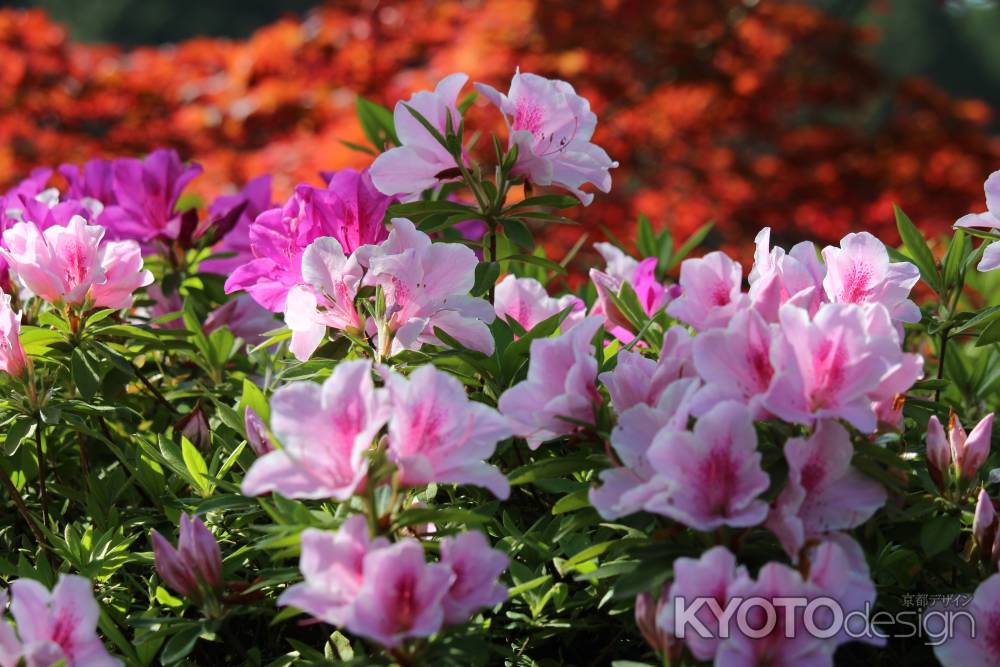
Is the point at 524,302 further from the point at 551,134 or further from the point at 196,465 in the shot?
the point at 196,465

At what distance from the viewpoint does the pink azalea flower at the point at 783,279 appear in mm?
997

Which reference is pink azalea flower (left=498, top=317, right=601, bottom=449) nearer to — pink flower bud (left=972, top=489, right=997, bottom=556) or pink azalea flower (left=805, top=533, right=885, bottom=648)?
pink azalea flower (left=805, top=533, right=885, bottom=648)

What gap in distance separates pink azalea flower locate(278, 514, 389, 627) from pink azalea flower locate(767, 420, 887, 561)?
14.1 inches

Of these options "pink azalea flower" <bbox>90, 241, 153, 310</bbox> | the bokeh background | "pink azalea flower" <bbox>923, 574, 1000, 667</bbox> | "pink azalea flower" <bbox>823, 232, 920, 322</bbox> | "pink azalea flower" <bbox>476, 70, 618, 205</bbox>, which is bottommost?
the bokeh background

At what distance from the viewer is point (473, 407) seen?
88 centimetres

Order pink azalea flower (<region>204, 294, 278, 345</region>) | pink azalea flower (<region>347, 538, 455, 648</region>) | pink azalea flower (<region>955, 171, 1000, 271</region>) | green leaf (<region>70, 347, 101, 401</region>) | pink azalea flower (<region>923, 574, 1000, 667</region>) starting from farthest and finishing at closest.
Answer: pink azalea flower (<region>204, 294, 278, 345</region>), green leaf (<region>70, 347, 101, 401</region>), pink azalea flower (<region>955, 171, 1000, 271</region>), pink azalea flower (<region>923, 574, 1000, 667</region>), pink azalea flower (<region>347, 538, 455, 648</region>)

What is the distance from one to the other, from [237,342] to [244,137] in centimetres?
571

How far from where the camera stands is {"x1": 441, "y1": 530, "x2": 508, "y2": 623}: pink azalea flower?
2.76ft

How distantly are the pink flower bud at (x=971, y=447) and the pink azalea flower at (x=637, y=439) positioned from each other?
328 mm

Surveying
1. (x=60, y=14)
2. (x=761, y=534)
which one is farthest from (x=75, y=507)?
(x=60, y=14)

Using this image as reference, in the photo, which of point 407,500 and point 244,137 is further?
point 244,137

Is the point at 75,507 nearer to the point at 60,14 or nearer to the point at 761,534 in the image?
the point at 761,534

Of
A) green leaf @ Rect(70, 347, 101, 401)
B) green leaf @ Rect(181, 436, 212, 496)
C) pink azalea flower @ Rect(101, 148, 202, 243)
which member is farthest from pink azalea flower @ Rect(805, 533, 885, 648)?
pink azalea flower @ Rect(101, 148, 202, 243)

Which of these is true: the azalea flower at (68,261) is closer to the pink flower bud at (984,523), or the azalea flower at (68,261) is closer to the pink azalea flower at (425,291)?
the pink azalea flower at (425,291)
